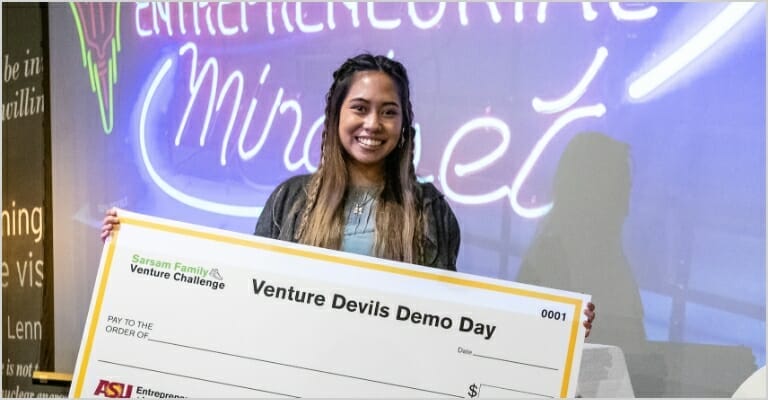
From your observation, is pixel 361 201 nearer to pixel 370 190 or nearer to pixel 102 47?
pixel 370 190

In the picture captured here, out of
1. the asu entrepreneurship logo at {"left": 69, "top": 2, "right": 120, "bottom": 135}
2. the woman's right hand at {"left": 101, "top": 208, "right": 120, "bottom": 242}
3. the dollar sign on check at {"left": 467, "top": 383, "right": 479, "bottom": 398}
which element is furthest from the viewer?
the asu entrepreneurship logo at {"left": 69, "top": 2, "right": 120, "bottom": 135}

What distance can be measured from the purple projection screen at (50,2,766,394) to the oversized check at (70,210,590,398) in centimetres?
16

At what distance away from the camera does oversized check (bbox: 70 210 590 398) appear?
6.27ft

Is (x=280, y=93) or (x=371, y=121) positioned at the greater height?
(x=280, y=93)

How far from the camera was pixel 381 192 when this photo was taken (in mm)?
2051

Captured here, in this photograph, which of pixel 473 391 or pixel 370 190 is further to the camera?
pixel 370 190

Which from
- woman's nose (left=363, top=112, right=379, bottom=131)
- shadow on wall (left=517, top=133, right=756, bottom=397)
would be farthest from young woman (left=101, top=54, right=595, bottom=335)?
shadow on wall (left=517, top=133, right=756, bottom=397)

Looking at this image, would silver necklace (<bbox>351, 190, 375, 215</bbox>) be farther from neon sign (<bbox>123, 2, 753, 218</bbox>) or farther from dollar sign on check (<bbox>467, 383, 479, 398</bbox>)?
A: dollar sign on check (<bbox>467, 383, 479, 398</bbox>)

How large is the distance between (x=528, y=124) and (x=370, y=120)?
1.49ft

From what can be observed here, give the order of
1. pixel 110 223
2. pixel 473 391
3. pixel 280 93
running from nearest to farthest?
pixel 473 391 → pixel 110 223 → pixel 280 93

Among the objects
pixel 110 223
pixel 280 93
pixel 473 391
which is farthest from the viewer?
pixel 280 93

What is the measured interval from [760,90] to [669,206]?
16.3 inches

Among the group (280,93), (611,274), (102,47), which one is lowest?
(611,274)

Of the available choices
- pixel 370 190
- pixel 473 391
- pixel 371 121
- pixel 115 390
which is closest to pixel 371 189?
pixel 370 190
